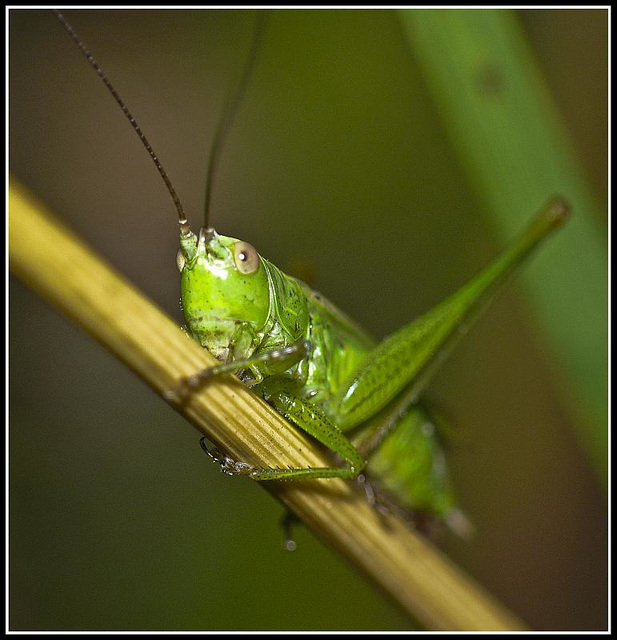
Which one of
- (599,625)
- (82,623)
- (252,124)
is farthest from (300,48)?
(599,625)

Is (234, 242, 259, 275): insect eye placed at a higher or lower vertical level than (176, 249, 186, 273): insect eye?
lower

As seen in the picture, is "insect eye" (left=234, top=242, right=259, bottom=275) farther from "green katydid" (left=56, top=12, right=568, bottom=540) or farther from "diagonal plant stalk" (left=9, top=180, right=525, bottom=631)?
"diagonal plant stalk" (left=9, top=180, right=525, bottom=631)

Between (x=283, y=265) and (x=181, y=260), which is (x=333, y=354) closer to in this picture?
(x=283, y=265)

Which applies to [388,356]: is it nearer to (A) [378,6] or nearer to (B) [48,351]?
(A) [378,6]

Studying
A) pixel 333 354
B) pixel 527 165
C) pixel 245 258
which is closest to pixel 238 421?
pixel 245 258

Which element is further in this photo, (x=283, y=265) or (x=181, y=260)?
(x=283, y=265)

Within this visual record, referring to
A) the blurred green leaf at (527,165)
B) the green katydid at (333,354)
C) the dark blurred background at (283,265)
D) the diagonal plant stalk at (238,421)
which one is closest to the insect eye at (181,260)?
the green katydid at (333,354)

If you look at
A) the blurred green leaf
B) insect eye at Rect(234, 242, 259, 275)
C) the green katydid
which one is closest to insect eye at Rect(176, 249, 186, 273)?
the green katydid
